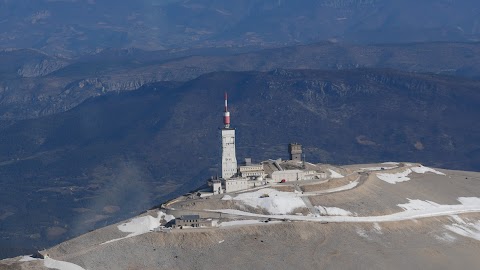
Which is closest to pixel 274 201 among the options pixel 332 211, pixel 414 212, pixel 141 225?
pixel 332 211

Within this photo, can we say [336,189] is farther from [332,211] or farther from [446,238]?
[446,238]

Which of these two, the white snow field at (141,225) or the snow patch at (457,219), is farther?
the snow patch at (457,219)

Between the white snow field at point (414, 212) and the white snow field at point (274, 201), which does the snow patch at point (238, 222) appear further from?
the white snow field at point (274, 201)

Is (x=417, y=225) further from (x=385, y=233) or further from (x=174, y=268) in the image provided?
(x=174, y=268)

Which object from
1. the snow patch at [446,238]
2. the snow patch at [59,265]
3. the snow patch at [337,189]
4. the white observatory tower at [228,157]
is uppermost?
the white observatory tower at [228,157]

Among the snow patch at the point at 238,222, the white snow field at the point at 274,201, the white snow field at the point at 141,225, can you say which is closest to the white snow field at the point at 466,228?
the white snow field at the point at 274,201

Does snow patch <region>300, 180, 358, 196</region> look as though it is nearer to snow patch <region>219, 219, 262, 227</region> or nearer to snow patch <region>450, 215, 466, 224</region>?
snow patch <region>219, 219, 262, 227</region>

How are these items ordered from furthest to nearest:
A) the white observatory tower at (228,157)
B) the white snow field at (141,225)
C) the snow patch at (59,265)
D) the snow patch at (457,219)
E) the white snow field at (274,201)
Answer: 1. the white observatory tower at (228,157)
2. the snow patch at (457,219)
3. the white snow field at (274,201)
4. the white snow field at (141,225)
5. the snow patch at (59,265)
